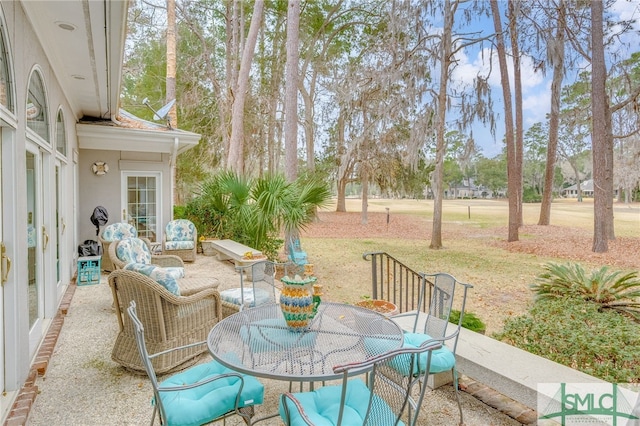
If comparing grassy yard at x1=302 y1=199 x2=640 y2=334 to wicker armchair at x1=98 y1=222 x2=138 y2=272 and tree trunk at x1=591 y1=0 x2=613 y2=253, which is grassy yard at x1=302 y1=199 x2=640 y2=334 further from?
wicker armchair at x1=98 y1=222 x2=138 y2=272

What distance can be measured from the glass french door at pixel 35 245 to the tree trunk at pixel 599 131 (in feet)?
39.0

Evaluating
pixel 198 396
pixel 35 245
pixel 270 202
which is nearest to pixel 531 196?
pixel 270 202

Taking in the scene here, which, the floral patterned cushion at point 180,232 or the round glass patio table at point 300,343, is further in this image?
the floral patterned cushion at point 180,232

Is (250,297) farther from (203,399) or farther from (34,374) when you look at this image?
(203,399)

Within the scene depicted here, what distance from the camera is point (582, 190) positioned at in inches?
2096

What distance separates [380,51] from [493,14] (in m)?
3.63

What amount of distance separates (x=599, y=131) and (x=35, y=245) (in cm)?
1212

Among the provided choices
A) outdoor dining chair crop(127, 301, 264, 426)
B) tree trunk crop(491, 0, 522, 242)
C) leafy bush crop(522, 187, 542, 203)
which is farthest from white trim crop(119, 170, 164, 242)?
leafy bush crop(522, 187, 542, 203)

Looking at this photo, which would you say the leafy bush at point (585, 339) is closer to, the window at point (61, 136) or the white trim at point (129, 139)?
the window at point (61, 136)

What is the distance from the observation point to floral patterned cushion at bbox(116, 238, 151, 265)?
14.8 ft

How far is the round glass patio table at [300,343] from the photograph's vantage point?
6.24 ft

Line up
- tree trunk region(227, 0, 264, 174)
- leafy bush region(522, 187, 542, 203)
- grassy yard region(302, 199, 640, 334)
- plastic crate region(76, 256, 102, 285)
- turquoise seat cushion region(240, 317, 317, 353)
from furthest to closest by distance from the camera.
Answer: leafy bush region(522, 187, 542, 203) < tree trunk region(227, 0, 264, 174) < grassy yard region(302, 199, 640, 334) < plastic crate region(76, 256, 102, 285) < turquoise seat cushion region(240, 317, 317, 353)

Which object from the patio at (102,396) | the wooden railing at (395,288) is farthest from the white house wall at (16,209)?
the wooden railing at (395,288)

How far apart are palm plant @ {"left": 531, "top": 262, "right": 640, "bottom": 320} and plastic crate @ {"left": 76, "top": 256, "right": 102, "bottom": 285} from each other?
6.48m
